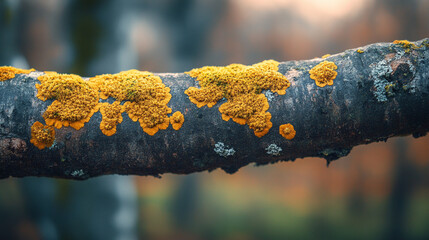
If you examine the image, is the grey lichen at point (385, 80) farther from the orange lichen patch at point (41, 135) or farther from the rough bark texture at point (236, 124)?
the orange lichen patch at point (41, 135)

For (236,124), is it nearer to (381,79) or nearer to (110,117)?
(110,117)

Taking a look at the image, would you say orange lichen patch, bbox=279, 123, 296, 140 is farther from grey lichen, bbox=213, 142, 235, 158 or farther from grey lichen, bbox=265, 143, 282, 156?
grey lichen, bbox=213, 142, 235, 158

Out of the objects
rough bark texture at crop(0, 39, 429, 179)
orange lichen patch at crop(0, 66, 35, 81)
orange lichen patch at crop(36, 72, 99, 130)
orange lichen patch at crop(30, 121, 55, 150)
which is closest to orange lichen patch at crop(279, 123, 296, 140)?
rough bark texture at crop(0, 39, 429, 179)

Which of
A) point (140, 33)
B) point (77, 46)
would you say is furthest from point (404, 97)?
point (77, 46)

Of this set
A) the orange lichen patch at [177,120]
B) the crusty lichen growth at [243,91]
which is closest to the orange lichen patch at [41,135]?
the orange lichen patch at [177,120]

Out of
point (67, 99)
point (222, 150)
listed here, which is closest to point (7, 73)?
point (67, 99)

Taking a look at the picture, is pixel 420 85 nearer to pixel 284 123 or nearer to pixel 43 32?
pixel 284 123
